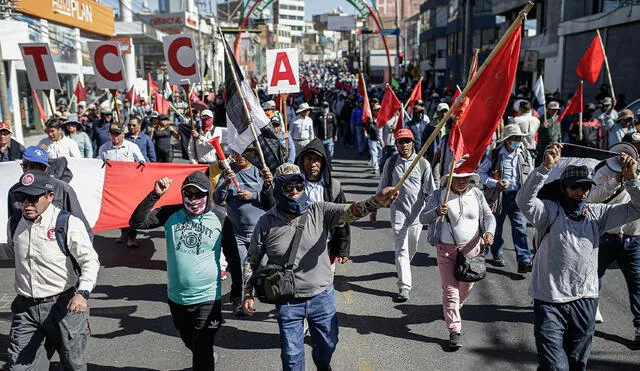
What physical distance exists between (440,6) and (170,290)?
6340 centimetres

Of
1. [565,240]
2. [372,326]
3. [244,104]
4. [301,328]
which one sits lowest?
[372,326]

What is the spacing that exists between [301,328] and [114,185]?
4.75 meters

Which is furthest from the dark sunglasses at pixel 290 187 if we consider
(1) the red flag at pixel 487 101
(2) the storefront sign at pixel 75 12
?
(2) the storefront sign at pixel 75 12

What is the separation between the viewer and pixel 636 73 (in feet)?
68.8

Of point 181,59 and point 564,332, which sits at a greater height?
point 181,59

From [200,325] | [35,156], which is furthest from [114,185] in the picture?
[200,325]

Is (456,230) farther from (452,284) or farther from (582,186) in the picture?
(582,186)

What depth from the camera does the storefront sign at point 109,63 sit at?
10695 mm

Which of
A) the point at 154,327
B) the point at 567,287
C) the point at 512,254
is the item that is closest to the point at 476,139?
the point at 567,287

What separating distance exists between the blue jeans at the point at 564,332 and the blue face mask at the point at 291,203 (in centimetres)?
175

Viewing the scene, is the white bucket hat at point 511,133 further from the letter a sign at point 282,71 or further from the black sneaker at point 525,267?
the letter a sign at point 282,71

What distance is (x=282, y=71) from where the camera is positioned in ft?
31.9

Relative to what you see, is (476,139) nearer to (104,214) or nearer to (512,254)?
(512,254)

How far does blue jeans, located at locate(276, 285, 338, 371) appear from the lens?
417cm
